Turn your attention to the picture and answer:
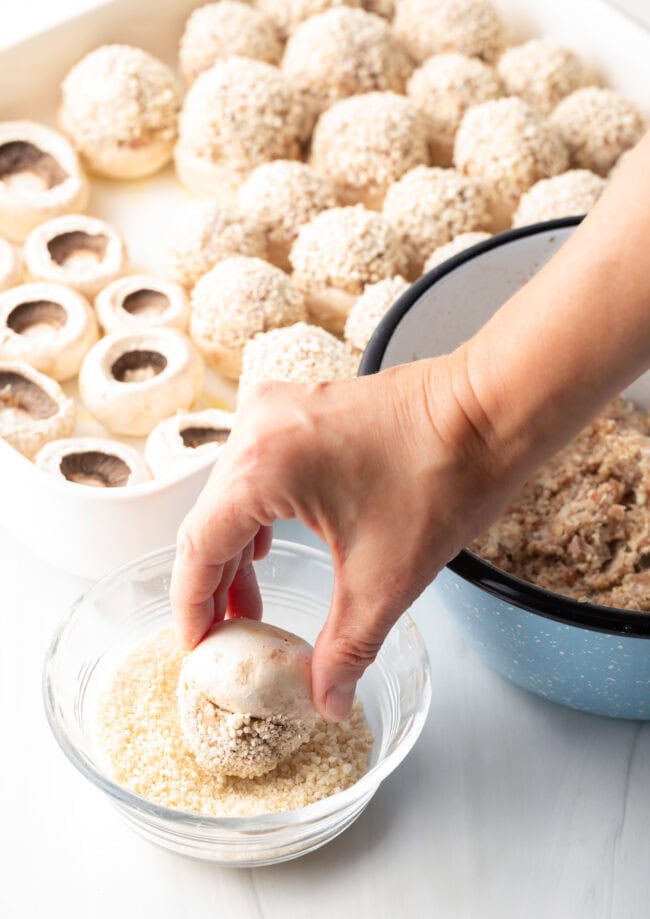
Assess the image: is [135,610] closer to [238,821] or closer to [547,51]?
[238,821]

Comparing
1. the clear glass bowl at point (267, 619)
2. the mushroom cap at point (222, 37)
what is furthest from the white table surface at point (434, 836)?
the mushroom cap at point (222, 37)

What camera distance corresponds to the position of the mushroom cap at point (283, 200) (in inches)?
54.4

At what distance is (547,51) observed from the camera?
1.57 metres

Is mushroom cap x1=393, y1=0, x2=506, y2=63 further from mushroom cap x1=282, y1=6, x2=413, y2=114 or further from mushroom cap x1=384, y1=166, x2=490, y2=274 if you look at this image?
mushroom cap x1=384, y1=166, x2=490, y2=274

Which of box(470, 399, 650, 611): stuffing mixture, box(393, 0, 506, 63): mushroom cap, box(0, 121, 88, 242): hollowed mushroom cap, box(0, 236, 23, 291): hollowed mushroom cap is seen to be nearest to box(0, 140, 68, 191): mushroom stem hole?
box(0, 121, 88, 242): hollowed mushroom cap

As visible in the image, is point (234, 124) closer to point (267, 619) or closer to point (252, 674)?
point (267, 619)

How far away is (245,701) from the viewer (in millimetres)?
875

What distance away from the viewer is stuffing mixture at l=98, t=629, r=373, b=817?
0.90 m

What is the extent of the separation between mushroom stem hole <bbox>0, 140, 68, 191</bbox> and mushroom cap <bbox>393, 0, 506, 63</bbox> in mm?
526

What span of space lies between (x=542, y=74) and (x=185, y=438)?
74 centimetres

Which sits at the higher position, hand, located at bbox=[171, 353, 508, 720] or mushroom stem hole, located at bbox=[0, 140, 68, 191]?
hand, located at bbox=[171, 353, 508, 720]

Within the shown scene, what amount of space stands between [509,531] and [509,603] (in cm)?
18

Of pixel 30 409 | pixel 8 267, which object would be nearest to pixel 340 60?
pixel 8 267

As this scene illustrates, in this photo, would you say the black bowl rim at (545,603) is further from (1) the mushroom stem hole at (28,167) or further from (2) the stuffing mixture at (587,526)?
(1) the mushroom stem hole at (28,167)
